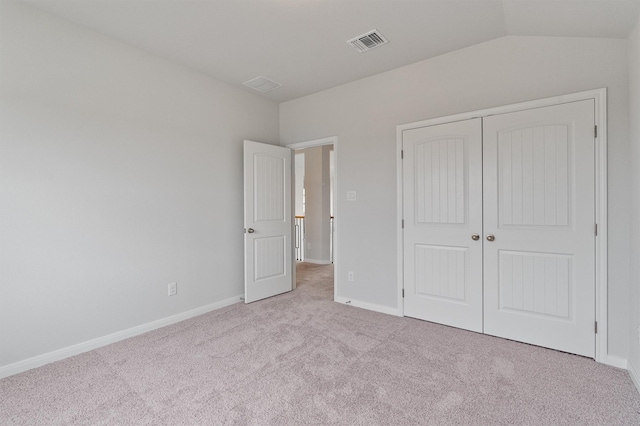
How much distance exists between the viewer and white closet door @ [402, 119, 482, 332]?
2764mm

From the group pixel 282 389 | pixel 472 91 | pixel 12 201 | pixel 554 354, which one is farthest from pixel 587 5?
pixel 12 201

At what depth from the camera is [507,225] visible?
8.55 ft

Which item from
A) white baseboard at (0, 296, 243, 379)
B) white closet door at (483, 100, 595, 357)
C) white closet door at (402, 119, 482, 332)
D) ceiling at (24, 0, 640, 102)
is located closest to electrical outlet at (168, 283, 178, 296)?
white baseboard at (0, 296, 243, 379)

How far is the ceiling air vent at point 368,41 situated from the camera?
2557 millimetres

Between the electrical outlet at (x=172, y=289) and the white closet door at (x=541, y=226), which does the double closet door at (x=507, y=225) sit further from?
the electrical outlet at (x=172, y=289)

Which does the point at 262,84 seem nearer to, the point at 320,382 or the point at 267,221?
the point at 267,221

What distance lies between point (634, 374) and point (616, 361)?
0.20 meters

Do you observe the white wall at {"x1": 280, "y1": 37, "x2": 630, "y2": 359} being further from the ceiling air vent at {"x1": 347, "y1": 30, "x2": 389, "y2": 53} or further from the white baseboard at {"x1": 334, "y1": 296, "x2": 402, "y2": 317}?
the ceiling air vent at {"x1": 347, "y1": 30, "x2": 389, "y2": 53}

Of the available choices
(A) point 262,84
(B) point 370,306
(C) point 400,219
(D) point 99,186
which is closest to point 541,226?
(C) point 400,219

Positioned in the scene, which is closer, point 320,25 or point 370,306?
point 320,25

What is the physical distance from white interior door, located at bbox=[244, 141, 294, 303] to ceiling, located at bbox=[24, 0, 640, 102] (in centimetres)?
113

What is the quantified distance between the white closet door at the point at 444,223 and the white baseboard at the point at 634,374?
953mm

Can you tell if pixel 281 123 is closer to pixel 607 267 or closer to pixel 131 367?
pixel 131 367

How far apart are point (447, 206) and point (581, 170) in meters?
1.02
